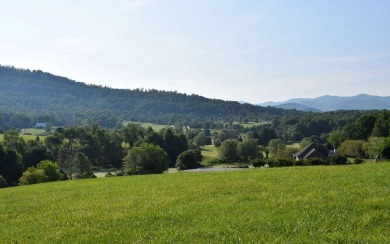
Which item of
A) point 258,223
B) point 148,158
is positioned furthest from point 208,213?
point 148,158

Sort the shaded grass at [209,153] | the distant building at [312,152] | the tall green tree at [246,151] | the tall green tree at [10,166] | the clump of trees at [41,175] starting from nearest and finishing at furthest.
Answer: the clump of trees at [41,175]
the tall green tree at [10,166]
the distant building at [312,152]
the tall green tree at [246,151]
the shaded grass at [209,153]

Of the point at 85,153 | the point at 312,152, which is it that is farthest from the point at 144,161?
the point at 312,152

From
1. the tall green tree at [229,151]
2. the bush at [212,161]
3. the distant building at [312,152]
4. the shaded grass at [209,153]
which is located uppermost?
the distant building at [312,152]

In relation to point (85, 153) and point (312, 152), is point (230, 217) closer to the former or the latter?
point (312, 152)

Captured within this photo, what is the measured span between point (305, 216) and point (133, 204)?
28.3 ft

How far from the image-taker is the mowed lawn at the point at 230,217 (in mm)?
10523

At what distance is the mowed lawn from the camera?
10523 millimetres

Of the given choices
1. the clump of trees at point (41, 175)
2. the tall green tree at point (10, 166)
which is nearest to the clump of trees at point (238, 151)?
the tall green tree at point (10, 166)

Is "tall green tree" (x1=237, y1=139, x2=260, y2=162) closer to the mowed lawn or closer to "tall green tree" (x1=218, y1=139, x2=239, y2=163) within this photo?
"tall green tree" (x1=218, y1=139, x2=239, y2=163)

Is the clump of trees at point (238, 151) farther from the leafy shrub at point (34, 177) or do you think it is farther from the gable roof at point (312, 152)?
the leafy shrub at point (34, 177)

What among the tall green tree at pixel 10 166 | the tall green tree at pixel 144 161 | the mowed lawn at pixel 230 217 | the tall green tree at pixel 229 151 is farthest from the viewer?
the tall green tree at pixel 229 151

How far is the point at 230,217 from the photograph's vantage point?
12.7 meters

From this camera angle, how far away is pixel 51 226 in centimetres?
1464

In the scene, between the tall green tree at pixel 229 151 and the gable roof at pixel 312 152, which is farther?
the tall green tree at pixel 229 151
